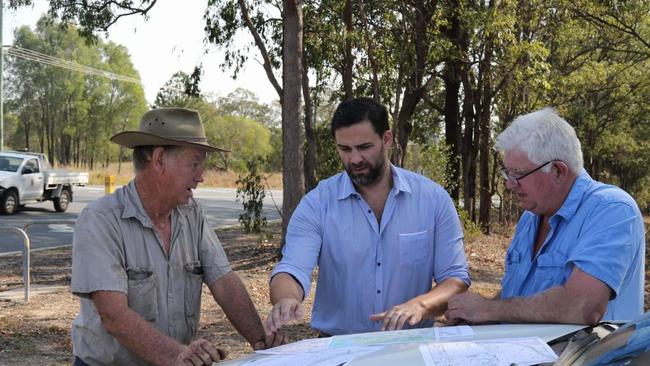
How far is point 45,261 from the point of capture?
13.0 meters

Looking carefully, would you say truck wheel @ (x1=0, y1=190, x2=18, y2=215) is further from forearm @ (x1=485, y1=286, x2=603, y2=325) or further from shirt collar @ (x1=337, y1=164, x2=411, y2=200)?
forearm @ (x1=485, y1=286, x2=603, y2=325)

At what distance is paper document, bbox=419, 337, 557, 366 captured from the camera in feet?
6.89

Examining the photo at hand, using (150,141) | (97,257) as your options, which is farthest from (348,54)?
(97,257)

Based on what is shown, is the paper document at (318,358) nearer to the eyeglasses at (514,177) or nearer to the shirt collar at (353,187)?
the eyeglasses at (514,177)

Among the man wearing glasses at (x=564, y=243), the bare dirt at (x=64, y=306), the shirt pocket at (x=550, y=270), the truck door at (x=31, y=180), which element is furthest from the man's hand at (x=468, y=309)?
the truck door at (x=31, y=180)

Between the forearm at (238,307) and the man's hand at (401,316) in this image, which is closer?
the man's hand at (401,316)

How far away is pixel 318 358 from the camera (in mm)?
2297

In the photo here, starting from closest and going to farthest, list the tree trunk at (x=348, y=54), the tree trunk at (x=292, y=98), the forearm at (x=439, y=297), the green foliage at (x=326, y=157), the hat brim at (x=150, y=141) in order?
the forearm at (x=439, y=297) → the hat brim at (x=150, y=141) → the tree trunk at (x=292, y=98) → the tree trunk at (x=348, y=54) → the green foliage at (x=326, y=157)

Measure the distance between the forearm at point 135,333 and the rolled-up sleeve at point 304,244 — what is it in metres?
0.59

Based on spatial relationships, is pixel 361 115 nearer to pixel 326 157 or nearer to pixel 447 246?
pixel 447 246

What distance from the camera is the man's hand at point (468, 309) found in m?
2.79

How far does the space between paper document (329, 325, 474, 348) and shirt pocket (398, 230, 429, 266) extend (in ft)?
2.27

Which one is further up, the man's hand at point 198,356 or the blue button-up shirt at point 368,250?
the blue button-up shirt at point 368,250

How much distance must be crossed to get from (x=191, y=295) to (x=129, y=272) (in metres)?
0.32
